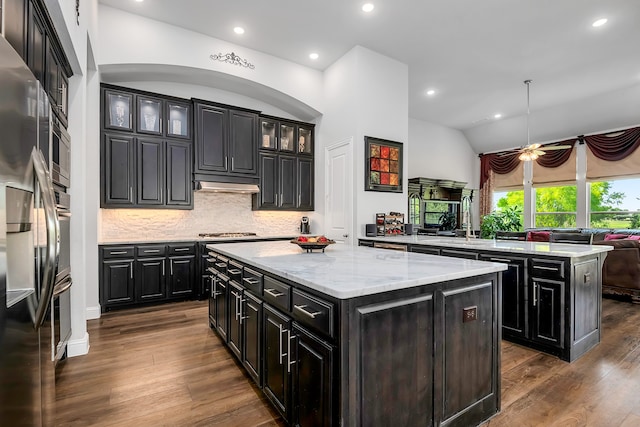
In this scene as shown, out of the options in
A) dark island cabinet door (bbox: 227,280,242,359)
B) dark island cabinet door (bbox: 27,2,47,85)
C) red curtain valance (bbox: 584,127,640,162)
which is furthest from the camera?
red curtain valance (bbox: 584,127,640,162)

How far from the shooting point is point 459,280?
1850mm

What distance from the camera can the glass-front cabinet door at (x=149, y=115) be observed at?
464 centimetres

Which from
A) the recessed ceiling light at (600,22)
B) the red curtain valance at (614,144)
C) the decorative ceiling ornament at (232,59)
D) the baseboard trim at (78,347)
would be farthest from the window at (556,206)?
the baseboard trim at (78,347)

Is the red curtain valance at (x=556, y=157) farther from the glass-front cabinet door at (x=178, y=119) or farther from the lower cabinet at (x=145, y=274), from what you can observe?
the lower cabinet at (x=145, y=274)

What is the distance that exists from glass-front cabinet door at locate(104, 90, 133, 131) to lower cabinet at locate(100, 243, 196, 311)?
1.70 metres

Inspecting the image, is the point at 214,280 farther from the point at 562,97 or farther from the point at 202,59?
the point at 562,97

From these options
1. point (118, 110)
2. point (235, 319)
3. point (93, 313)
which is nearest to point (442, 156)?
point (118, 110)

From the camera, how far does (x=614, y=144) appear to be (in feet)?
23.3

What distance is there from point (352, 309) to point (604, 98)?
839 centimetres

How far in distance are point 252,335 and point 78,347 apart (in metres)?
1.82

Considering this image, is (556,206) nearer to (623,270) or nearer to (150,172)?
(623,270)

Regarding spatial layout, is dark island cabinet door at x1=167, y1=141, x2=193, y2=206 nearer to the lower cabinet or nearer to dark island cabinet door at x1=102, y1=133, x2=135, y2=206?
dark island cabinet door at x1=102, y1=133, x2=135, y2=206

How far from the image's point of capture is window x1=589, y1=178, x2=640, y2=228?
23.1 feet

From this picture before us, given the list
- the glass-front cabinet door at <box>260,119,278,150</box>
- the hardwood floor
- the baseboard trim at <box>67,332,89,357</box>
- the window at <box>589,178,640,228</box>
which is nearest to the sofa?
the hardwood floor
